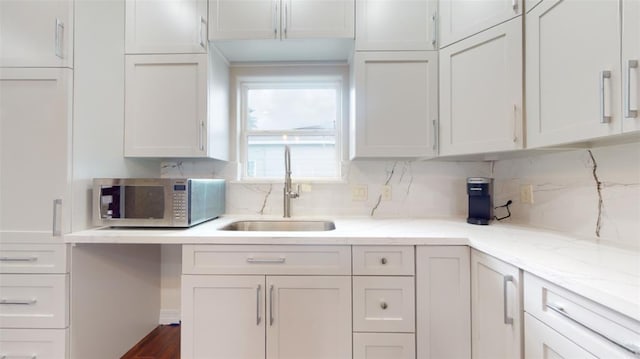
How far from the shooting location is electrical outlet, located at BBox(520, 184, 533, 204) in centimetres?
168

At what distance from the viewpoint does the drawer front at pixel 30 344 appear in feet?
4.24

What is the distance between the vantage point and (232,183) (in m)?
2.08

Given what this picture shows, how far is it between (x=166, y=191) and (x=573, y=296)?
69.3 inches

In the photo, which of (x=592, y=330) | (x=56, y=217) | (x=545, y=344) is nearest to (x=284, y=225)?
(x=56, y=217)

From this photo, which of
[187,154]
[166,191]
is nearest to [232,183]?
[187,154]

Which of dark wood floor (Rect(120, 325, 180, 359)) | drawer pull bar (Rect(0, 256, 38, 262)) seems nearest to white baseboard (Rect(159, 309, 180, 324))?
dark wood floor (Rect(120, 325, 180, 359))

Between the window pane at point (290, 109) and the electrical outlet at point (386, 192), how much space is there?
0.64 metres

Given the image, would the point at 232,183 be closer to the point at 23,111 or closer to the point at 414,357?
the point at 23,111

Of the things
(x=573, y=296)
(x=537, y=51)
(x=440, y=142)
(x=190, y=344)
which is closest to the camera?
(x=573, y=296)

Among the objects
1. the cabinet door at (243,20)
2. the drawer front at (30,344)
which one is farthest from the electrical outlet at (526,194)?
the drawer front at (30,344)

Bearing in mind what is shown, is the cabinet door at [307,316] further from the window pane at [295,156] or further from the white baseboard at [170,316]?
the white baseboard at [170,316]

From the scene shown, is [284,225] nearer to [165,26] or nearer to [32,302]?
[32,302]

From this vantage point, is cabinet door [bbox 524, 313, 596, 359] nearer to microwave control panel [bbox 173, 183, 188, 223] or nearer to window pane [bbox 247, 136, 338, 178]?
window pane [bbox 247, 136, 338, 178]

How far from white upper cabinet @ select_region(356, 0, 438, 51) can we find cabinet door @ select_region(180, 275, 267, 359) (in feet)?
5.11
